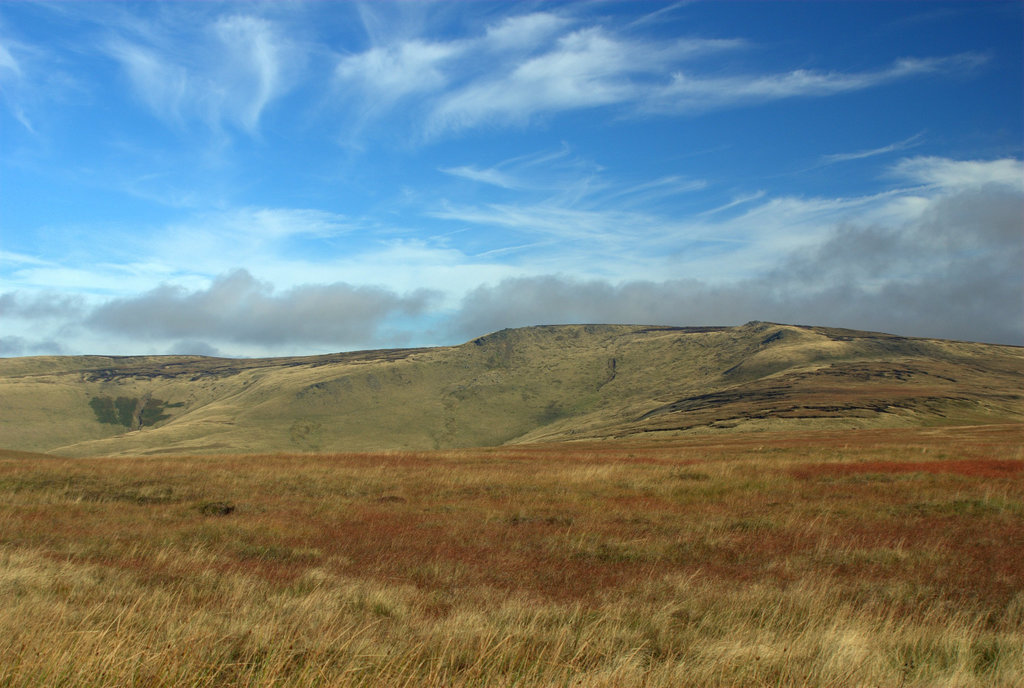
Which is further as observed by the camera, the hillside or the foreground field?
the hillside

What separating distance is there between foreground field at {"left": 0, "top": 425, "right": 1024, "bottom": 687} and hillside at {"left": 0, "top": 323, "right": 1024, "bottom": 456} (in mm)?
67002

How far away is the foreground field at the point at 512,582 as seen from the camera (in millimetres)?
5504

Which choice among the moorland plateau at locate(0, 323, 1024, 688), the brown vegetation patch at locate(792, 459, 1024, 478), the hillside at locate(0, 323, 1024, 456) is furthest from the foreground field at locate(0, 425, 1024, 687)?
the hillside at locate(0, 323, 1024, 456)

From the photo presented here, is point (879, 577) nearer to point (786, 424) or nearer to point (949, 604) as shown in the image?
point (949, 604)

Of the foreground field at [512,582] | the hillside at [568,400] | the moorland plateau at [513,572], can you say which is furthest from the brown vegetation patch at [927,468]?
the hillside at [568,400]

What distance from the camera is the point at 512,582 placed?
977 centimetres

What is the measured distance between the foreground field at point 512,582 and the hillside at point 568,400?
67002mm

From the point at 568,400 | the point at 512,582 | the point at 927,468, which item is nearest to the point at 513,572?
the point at 512,582

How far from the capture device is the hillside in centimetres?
9550

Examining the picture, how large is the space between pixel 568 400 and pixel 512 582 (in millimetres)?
156160

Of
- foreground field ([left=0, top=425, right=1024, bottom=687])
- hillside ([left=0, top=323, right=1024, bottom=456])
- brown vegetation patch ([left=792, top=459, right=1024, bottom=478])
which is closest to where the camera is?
foreground field ([left=0, top=425, right=1024, bottom=687])

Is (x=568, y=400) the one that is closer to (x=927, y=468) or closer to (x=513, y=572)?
(x=927, y=468)

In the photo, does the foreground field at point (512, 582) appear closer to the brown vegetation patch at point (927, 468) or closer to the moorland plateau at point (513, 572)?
the moorland plateau at point (513, 572)

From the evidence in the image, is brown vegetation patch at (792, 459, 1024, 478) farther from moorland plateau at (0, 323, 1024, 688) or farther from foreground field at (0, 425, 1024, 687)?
foreground field at (0, 425, 1024, 687)
